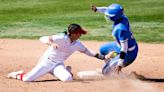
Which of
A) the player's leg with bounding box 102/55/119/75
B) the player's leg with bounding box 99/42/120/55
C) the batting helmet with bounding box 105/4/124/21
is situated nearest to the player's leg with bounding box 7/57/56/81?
the player's leg with bounding box 102/55/119/75

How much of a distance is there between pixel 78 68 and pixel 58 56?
140 centimetres

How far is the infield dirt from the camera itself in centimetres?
902

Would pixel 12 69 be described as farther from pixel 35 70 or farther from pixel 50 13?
pixel 50 13

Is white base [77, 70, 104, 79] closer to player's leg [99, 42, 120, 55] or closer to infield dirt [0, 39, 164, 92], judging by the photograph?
infield dirt [0, 39, 164, 92]

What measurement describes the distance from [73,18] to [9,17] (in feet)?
8.97

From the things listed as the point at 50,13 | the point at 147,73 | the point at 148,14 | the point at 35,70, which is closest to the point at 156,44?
the point at 147,73

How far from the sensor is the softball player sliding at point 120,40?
941cm

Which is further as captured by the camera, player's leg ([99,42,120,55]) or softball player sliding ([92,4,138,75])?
player's leg ([99,42,120,55])

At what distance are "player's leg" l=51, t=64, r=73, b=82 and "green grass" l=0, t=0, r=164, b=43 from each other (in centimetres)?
537

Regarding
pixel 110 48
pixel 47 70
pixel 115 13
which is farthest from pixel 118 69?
pixel 47 70

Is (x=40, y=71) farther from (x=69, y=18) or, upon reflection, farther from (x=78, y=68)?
(x=69, y=18)

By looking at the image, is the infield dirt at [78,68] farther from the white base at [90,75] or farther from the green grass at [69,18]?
the green grass at [69,18]

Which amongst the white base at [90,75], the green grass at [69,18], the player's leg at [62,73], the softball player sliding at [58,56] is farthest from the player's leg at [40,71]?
the green grass at [69,18]

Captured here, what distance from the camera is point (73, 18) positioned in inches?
782
